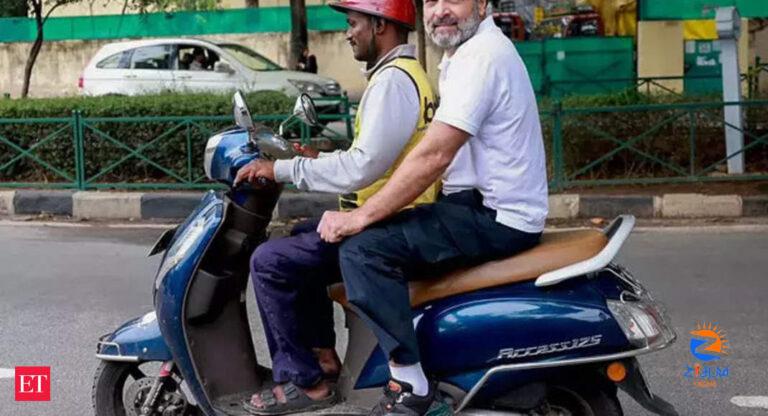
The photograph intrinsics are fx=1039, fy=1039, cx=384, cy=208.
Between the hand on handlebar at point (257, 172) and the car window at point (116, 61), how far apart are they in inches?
546

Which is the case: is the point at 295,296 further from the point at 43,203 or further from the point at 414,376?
the point at 43,203

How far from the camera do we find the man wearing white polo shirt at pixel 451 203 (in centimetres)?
335

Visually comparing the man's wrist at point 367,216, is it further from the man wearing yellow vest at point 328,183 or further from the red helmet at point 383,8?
the red helmet at point 383,8

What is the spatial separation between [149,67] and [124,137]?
6.62 meters

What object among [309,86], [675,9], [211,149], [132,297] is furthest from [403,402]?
[309,86]

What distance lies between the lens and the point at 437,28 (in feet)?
11.6

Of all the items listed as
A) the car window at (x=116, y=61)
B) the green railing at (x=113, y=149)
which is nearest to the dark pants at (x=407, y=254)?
the green railing at (x=113, y=149)

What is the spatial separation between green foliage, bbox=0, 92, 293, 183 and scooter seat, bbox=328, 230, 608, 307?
6.80 metres

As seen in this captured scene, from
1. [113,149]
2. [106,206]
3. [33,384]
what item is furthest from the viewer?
[113,149]

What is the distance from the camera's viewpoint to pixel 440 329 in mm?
3498

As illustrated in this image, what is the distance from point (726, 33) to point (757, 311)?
16.4 feet

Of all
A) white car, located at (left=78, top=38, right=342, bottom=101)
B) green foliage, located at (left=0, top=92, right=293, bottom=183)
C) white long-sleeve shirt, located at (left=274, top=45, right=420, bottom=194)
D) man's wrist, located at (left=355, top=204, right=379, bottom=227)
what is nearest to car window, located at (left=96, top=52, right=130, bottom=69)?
white car, located at (left=78, top=38, right=342, bottom=101)

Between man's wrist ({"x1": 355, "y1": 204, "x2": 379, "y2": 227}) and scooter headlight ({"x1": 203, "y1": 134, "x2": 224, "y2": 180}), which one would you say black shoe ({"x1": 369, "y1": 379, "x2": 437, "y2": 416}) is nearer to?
man's wrist ({"x1": 355, "y1": 204, "x2": 379, "y2": 227})

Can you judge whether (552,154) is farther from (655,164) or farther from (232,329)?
(232,329)
